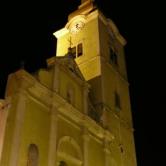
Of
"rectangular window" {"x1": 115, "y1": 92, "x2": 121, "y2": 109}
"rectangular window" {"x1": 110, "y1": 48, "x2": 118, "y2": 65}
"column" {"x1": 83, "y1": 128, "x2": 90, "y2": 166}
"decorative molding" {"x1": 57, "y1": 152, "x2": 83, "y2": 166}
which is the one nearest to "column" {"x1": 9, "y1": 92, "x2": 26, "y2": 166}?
"decorative molding" {"x1": 57, "y1": 152, "x2": 83, "y2": 166}

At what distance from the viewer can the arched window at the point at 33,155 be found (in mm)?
15477

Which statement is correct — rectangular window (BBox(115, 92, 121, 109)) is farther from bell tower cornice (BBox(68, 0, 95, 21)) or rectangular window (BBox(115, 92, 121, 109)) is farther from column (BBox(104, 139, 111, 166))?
bell tower cornice (BBox(68, 0, 95, 21))

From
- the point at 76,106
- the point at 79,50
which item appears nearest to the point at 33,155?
the point at 76,106

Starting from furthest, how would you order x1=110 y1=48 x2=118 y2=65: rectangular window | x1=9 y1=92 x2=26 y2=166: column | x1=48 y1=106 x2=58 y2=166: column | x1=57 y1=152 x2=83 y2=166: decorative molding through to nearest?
1. x1=110 y1=48 x2=118 y2=65: rectangular window
2. x1=57 y1=152 x2=83 y2=166: decorative molding
3. x1=48 y1=106 x2=58 y2=166: column
4. x1=9 y1=92 x2=26 y2=166: column

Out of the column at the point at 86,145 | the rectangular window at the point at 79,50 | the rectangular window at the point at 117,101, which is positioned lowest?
the column at the point at 86,145

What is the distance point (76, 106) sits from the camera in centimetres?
2056

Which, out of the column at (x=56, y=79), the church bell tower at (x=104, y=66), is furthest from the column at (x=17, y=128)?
the church bell tower at (x=104, y=66)

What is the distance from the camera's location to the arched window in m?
15.5

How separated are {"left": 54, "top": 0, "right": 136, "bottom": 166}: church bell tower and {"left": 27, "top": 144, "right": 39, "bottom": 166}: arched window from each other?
22.3 feet

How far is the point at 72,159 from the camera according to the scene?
18328 mm

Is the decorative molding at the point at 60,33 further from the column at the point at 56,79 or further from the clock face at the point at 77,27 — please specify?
the column at the point at 56,79

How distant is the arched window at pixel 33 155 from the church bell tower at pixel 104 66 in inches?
268

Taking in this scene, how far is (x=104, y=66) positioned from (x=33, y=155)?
1163cm

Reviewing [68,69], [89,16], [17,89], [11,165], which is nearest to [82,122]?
[68,69]
